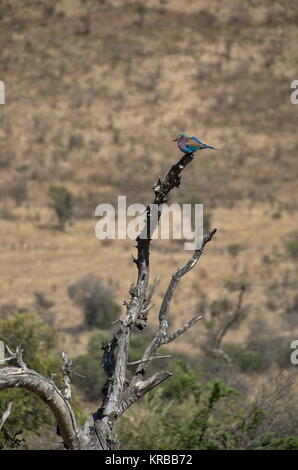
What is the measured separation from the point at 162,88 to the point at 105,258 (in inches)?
619

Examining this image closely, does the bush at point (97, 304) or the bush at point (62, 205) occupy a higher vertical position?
the bush at point (62, 205)

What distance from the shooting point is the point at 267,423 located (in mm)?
7484

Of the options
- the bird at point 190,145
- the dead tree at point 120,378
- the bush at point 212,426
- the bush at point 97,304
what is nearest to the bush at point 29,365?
the bush at point 212,426

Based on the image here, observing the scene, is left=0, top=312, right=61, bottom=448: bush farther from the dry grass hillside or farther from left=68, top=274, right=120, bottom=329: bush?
left=68, top=274, right=120, bottom=329: bush

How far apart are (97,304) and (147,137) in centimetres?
1649

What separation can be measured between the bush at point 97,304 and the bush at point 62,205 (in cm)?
630

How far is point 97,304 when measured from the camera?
16.8 metres

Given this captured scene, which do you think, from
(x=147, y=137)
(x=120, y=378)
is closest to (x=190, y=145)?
(x=120, y=378)

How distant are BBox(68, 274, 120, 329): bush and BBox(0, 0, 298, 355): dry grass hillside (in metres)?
0.40

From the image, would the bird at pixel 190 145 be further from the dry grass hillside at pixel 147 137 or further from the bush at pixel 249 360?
the dry grass hillside at pixel 147 137

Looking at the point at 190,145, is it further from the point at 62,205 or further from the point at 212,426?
the point at 62,205

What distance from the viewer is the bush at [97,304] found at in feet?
54.6
